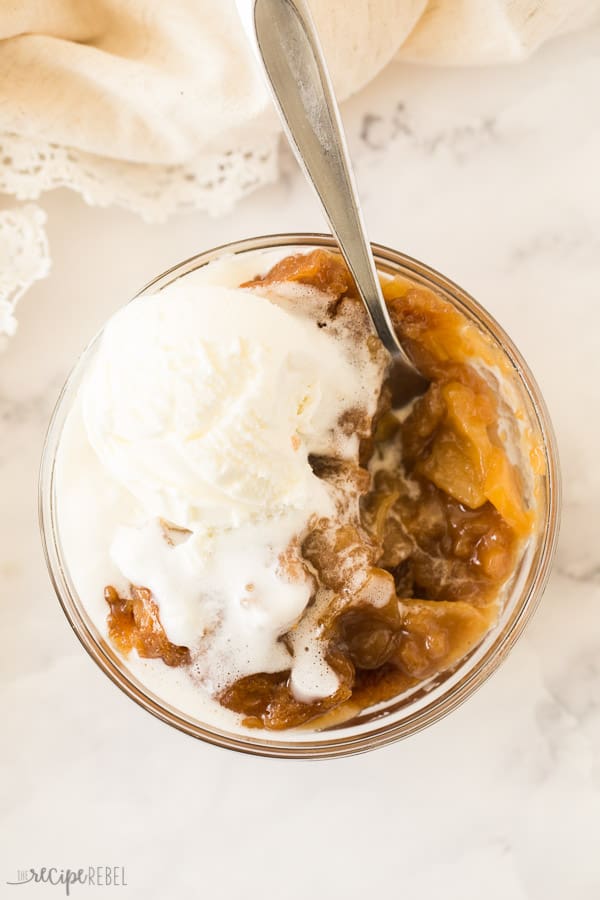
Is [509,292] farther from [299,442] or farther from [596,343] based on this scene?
[299,442]

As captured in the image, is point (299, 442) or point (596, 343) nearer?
point (299, 442)

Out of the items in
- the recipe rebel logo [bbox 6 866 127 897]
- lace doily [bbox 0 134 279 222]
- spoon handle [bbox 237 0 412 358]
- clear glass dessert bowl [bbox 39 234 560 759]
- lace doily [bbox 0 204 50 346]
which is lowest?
the recipe rebel logo [bbox 6 866 127 897]

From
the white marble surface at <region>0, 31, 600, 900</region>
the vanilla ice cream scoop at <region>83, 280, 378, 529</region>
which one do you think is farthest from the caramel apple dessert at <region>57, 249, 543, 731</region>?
the white marble surface at <region>0, 31, 600, 900</region>

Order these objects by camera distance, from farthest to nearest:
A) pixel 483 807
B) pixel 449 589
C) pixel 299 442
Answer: pixel 483 807 → pixel 449 589 → pixel 299 442

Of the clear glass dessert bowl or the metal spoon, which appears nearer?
the metal spoon

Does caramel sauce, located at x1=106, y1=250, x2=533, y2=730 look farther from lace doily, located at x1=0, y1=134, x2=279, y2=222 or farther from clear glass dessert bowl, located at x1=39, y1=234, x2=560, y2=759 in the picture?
lace doily, located at x1=0, y1=134, x2=279, y2=222

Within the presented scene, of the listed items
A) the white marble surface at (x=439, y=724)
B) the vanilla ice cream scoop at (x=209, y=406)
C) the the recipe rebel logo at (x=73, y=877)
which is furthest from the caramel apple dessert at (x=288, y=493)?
the the recipe rebel logo at (x=73, y=877)

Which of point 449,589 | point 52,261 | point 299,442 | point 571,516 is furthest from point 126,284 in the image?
point 571,516
